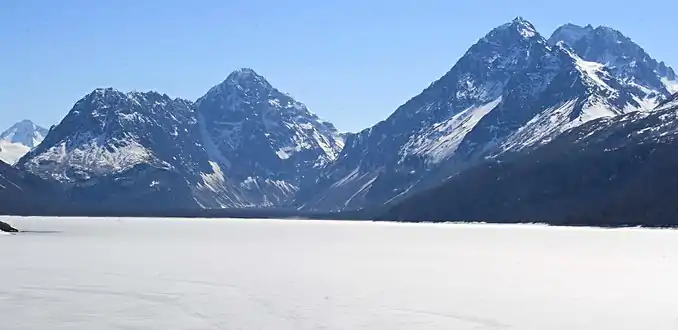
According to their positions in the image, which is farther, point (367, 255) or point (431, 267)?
point (367, 255)

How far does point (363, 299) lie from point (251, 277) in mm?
13766

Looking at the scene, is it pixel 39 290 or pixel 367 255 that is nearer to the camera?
pixel 39 290

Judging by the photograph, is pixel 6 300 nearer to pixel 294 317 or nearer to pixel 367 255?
pixel 294 317

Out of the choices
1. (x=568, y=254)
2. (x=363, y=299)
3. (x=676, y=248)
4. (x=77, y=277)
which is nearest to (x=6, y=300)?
(x=77, y=277)

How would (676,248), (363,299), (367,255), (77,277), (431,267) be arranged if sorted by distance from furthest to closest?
(676,248) → (367,255) → (431,267) → (77,277) → (363,299)

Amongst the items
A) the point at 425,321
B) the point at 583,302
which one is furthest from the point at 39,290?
the point at 583,302

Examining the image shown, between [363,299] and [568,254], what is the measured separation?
45.9m

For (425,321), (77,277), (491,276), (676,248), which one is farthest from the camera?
(676,248)

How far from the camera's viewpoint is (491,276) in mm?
56438

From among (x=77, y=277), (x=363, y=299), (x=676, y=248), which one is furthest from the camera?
(x=676, y=248)

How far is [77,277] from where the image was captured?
5203cm

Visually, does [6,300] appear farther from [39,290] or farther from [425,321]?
[425,321]

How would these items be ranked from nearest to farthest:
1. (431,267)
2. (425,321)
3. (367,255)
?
1. (425,321)
2. (431,267)
3. (367,255)

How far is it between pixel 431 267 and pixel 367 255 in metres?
17.5
